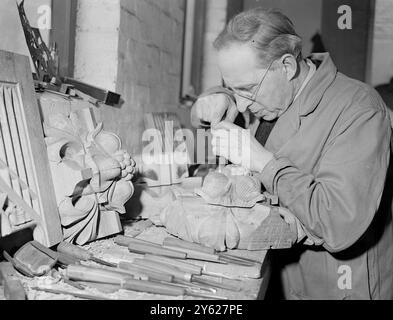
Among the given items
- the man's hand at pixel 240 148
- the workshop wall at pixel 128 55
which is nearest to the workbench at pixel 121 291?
the man's hand at pixel 240 148

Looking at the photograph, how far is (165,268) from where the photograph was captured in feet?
4.17

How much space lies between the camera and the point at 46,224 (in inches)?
52.6

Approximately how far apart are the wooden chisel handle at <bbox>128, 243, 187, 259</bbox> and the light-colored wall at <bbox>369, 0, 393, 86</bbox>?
2855 millimetres

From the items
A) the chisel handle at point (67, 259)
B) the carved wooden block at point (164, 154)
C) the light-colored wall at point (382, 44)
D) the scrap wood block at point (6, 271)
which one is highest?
the light-colored wall at point (382, 44)

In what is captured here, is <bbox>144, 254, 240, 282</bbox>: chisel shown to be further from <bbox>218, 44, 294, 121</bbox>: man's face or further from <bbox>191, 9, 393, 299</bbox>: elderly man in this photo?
<bbox>218, 44, 294, 121</bbox>: man's face

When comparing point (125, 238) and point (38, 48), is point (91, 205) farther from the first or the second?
point (38, 48)

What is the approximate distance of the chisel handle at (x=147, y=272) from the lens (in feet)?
3.98

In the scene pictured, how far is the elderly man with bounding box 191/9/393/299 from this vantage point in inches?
57.6

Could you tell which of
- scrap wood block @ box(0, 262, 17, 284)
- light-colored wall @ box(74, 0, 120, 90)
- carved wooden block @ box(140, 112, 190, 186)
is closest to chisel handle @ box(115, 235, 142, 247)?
scrap wood block @ box(0, 262, 17, 284)

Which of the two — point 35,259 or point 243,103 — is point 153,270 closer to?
point 35,259

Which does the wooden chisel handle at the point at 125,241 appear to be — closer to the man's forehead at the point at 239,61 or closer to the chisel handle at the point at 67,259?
the chisel handle at the point at 67,259

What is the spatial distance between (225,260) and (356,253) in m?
0.54

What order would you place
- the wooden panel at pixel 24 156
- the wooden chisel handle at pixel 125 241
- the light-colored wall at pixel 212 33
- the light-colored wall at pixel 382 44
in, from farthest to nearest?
the light-colored wall at pixel 212 33, the light-colored wall at pixel 382 44, the wooden chisel handle at pixel 125 241, the wooden panel at pixel 24 156
